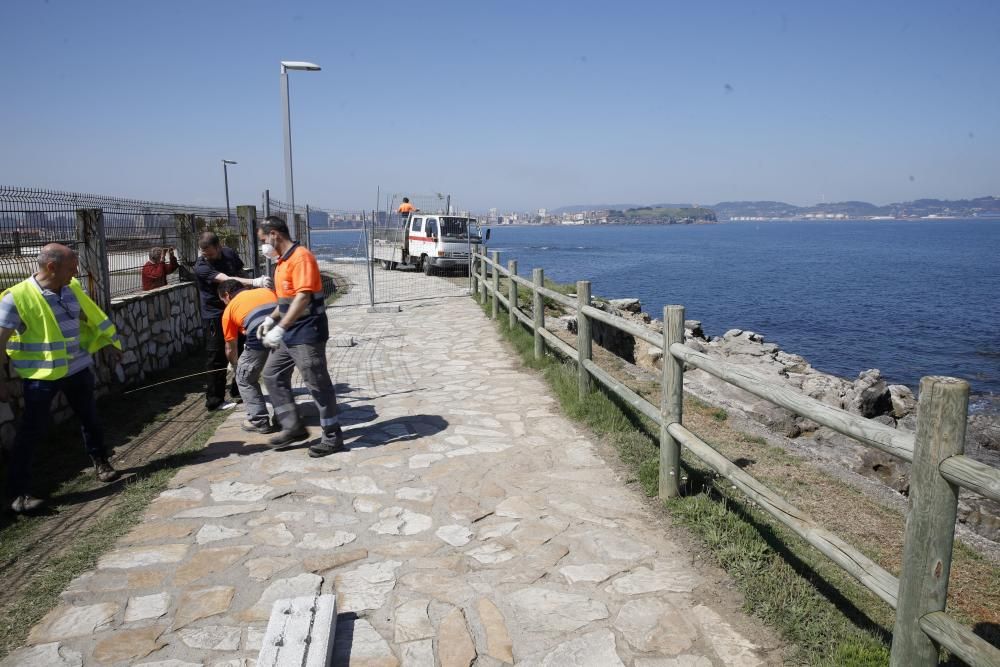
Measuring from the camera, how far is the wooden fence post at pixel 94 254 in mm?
7656

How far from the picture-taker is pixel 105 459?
17.6 ft

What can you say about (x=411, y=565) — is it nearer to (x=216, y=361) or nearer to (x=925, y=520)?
(x=925, y=520)

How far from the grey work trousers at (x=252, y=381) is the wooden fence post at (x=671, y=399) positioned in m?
3.67

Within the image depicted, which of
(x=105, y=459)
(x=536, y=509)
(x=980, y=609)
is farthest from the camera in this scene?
(x=105, y=459)

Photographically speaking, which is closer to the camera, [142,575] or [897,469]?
[142,575]

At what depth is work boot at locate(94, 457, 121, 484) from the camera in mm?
5309

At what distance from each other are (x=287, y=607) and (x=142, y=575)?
125 centimetres

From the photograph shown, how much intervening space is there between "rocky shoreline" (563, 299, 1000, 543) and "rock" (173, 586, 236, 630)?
10.2ft

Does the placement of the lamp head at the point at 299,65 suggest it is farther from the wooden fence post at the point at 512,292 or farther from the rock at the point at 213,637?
the rock at the point at 213,637

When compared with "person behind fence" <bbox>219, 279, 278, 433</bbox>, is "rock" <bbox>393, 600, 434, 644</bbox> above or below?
below

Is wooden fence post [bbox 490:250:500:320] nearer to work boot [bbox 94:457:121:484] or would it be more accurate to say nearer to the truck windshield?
work boot [bbox 94:457:121:484]

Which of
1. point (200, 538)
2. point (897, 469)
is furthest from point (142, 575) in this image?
point (897, 469)

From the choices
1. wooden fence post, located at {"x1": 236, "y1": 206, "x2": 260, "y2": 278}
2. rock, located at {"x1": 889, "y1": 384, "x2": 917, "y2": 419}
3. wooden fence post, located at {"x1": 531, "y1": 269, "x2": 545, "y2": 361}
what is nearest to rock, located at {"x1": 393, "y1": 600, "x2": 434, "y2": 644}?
wooden fence post, located at {"x1": 531, "y1": 269, "x2": 545, "y2": 361}

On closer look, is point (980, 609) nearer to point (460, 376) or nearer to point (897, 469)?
point (897, 469)
